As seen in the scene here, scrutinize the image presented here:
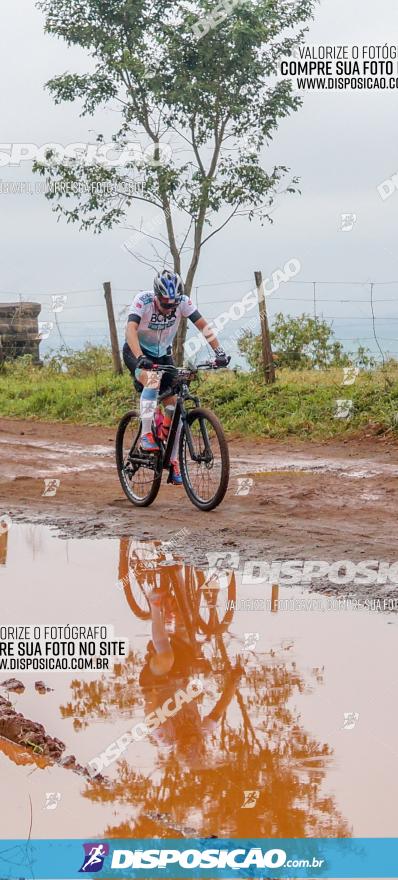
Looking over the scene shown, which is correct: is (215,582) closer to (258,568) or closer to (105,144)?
(258,568)

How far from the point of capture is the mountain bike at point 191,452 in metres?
9.70

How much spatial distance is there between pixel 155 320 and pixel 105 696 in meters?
5.31

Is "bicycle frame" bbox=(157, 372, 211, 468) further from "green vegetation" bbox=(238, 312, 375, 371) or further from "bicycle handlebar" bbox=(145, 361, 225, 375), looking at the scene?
"green vegetation" bbox=(238, 312, 375, 371)

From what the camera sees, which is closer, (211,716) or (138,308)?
(211,716)

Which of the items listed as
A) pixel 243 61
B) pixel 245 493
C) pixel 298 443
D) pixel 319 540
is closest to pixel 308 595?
pixel 319 540

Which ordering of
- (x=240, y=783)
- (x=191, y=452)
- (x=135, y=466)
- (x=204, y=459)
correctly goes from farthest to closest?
1. (x=135, y=466)
2. (x=191, y=452)
3. (x=204, y=459)
4. (x=240, y=783)

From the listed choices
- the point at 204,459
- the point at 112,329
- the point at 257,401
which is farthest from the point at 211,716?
the point at 112,329

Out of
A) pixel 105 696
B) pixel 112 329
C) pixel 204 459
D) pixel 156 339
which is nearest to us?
pixel 105 696

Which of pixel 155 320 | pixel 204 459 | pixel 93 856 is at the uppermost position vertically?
pixel 155 320

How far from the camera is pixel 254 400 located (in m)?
17.1

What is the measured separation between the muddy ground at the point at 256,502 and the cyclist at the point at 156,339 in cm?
78

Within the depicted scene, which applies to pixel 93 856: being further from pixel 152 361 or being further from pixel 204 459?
pixel 152 361

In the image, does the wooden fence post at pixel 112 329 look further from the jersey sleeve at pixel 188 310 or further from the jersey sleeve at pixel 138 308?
the jersey sleeve at pixel 138 308

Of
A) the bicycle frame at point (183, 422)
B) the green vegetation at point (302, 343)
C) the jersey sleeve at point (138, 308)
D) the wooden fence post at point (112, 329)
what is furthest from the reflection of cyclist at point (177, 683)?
the wooden fence post at point (112, 329)
